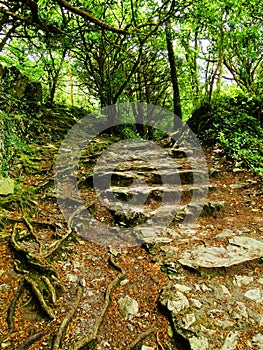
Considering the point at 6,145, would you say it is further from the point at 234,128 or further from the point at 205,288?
the point at 234,128

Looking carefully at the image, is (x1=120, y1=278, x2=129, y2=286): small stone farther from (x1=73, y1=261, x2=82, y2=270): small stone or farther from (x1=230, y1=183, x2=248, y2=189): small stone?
(x1=230, y1=183, x2=248, y2=189): small stone

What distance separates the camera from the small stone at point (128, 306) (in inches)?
115

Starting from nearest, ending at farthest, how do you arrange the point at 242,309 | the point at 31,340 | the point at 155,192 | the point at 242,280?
the point at 31,340 → the point at 242,309 → the point at 242,280 → the point at 155,192

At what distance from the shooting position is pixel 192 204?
5.54m

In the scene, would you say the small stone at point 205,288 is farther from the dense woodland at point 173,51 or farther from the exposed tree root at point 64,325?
the dense woodland at point 173,51

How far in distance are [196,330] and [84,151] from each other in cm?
701

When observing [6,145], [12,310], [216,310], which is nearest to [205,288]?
[216,310]

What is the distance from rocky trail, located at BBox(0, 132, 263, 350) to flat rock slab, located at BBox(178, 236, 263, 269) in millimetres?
17

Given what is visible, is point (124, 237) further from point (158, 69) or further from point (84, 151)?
point (158, 69)

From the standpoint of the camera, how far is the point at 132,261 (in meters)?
3.95

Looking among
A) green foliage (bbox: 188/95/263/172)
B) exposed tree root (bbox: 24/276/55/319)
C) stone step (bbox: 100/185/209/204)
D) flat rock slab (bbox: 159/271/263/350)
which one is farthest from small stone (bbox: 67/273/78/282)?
green foliage (bbox: 188/95/263/172)

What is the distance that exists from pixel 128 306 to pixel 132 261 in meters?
0.95

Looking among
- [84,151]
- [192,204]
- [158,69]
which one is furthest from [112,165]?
[158,69]

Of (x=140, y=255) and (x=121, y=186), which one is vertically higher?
(x=121, y=186)
